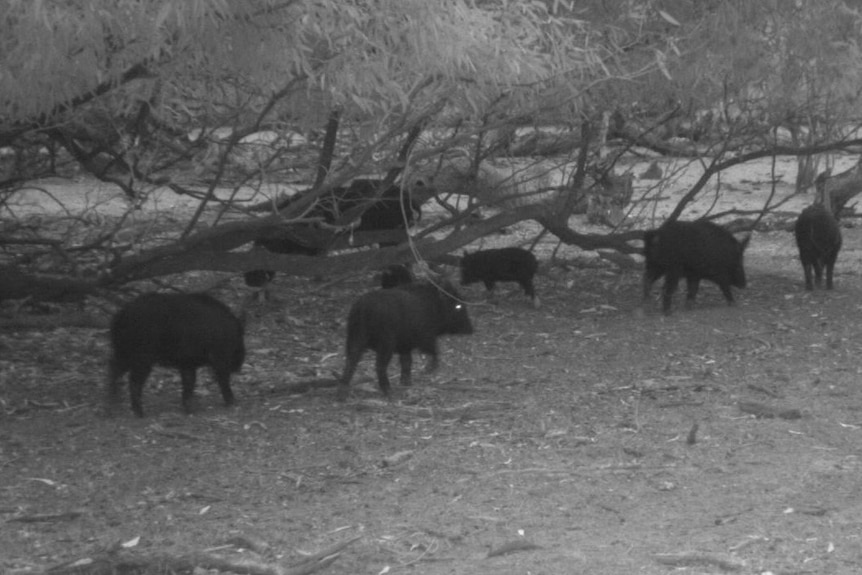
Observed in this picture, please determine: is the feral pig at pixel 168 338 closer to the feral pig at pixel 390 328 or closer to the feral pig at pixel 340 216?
the feral pig at pixel 390 328

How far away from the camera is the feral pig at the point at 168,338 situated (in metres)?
8.04

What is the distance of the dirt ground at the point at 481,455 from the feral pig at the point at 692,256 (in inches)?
18.6

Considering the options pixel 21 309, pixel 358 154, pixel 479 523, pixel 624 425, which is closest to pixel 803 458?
pixel 624 425

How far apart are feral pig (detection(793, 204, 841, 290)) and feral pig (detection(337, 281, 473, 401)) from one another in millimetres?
4555

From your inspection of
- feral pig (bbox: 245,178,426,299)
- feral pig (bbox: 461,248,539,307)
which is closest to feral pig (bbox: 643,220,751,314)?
feral pig (bbox: 461,248,539,307)

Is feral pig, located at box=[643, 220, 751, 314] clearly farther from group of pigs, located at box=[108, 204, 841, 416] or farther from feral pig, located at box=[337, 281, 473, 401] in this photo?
feral pig, located at box=[337, 281, 473, 401]

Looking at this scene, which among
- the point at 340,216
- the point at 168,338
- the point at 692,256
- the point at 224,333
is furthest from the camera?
the point at 692,256

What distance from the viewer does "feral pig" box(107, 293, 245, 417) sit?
26.4ft

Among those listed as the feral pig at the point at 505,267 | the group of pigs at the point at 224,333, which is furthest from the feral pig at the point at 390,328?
the feral pig at the point at 505,267

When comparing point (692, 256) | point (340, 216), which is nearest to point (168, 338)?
point (340, 216)

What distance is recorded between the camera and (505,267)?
40.5 ft

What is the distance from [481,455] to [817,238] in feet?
19.4

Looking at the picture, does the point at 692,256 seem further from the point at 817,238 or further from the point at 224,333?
the point at 224,333

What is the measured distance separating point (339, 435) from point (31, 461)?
1.70 m
